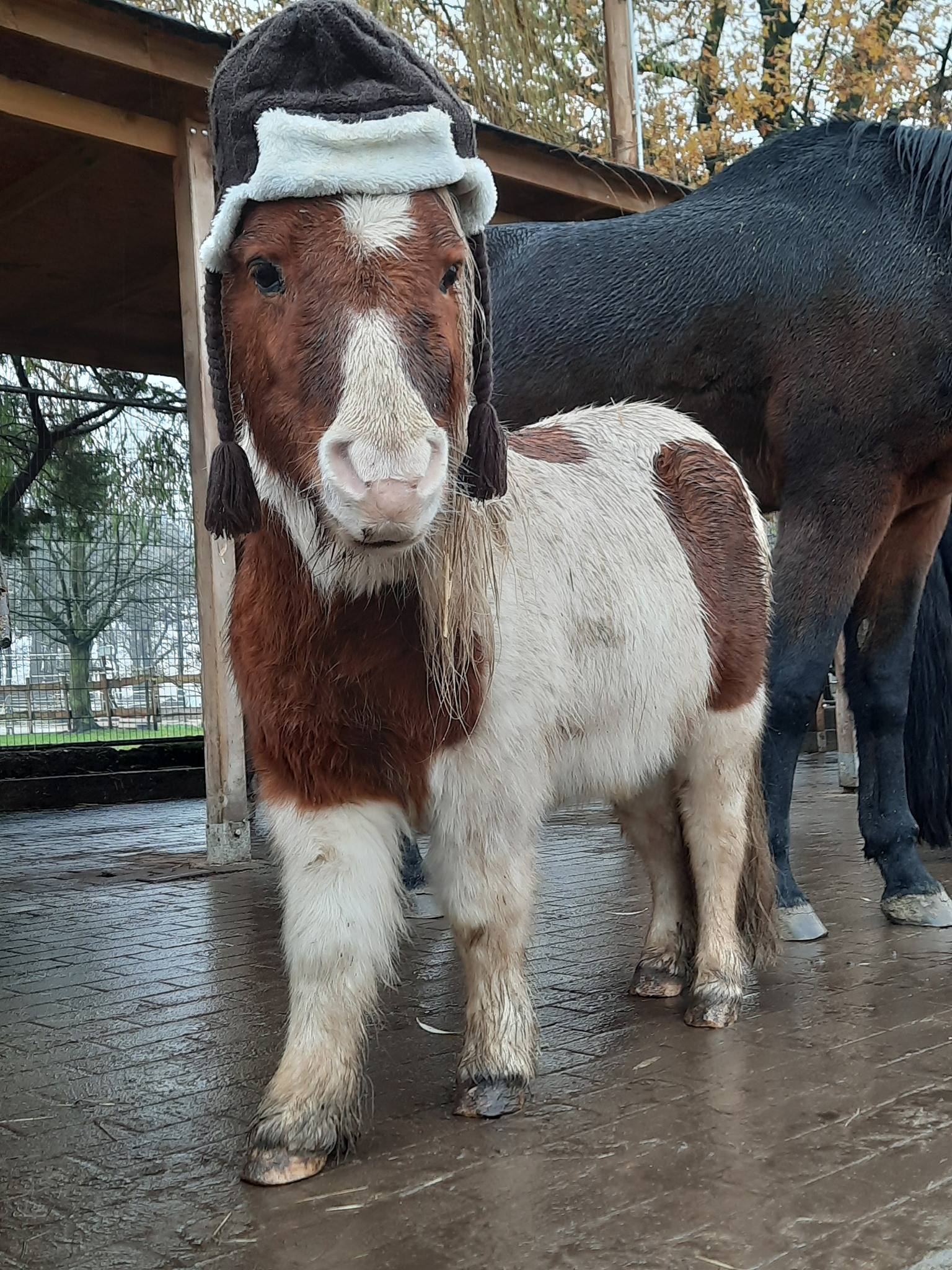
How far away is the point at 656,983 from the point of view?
11.4ft

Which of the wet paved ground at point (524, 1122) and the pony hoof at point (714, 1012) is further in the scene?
the pony hoof at point (714, 1012)

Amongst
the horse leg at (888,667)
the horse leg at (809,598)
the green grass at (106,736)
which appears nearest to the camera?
the horse leg at (809,598)

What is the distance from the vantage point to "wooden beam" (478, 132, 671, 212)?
658 centimetres

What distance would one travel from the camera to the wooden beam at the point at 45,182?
6527mm

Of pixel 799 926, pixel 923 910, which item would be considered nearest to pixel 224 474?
pixel 799 926

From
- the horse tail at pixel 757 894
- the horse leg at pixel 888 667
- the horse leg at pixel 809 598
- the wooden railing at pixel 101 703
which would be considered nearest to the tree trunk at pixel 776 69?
the wooden railing at pixel 101 703

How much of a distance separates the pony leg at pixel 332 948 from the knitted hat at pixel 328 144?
2.01ft

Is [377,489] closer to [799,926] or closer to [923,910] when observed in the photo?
[799,926]

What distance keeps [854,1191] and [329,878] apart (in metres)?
1.06

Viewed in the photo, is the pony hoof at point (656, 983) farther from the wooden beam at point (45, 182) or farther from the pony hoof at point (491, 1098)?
the wooden beam at point (45, 182)

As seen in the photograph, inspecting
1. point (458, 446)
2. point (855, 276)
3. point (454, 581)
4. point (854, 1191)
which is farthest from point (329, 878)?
point (855, 276)

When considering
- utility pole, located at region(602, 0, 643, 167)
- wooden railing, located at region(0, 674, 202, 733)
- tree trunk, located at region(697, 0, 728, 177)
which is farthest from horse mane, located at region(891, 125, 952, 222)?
tree trunk, located at region(697, 0, 728, 177)

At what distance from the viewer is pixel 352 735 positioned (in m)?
2.43

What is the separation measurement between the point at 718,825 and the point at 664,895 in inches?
13.6
